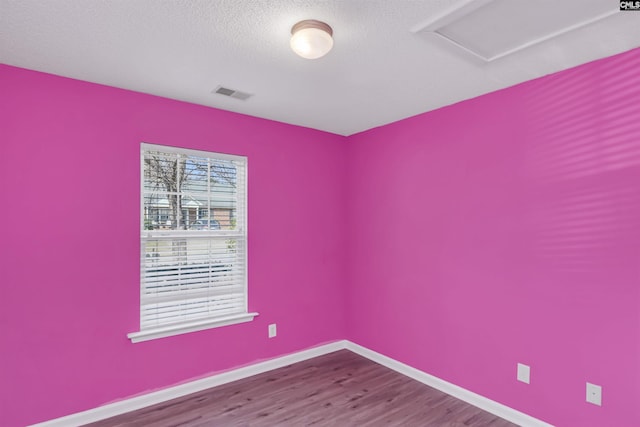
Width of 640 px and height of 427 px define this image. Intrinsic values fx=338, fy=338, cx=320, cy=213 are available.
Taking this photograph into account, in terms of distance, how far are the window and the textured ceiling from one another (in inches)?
23.7

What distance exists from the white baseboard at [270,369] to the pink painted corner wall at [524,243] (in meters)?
0.07

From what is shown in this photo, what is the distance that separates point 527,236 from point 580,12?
1.41 meters

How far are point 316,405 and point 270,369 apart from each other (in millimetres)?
764

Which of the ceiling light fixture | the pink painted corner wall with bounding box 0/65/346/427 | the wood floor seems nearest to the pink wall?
the pink painted corner wall with bounding box 0/65/346/427

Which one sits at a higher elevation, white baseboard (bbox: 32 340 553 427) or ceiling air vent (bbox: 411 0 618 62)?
ceiling air vent (bbox: 411 0 618 62)

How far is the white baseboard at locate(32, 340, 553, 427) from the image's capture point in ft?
7.89

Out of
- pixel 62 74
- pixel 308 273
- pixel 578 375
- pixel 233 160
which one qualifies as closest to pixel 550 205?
pixel 578 375

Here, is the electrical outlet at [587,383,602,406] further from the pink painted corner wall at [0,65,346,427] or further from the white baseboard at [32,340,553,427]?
the pink painted corner wall at [0,65,346,427]

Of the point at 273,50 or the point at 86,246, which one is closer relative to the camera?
the point at 273,50

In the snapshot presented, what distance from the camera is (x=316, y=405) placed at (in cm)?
269

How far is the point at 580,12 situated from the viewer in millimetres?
1662

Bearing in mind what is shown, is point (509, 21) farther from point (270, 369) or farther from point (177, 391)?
point (177, 391)

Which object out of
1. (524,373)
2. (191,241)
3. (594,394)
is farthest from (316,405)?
(594,394)

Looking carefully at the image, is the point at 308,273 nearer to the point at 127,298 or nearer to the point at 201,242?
the point at 201,242
